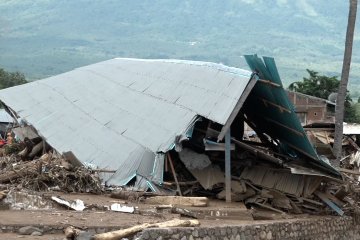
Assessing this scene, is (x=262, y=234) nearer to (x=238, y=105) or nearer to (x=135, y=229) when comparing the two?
(x=238, y=105)

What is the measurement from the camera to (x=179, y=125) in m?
13.2

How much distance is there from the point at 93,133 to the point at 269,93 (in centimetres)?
451

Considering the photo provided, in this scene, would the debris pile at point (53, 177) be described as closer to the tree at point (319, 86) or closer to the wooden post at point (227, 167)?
the wooden post at point (227, 167)

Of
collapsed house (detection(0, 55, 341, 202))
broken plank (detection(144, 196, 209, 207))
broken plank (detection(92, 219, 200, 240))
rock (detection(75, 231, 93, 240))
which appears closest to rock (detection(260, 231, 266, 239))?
broken plank (detection(144, 196, 209, 207))

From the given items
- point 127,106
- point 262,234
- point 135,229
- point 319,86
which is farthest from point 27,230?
point 319,86

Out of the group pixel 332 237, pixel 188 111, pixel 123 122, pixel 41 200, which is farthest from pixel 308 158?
pixel 41 200

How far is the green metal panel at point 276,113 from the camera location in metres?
12.5

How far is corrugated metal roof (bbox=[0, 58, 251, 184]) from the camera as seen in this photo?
517 inches

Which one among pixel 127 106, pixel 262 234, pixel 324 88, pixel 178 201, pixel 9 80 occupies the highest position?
pixel 127 106

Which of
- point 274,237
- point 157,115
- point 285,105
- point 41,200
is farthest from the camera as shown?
point 157,115

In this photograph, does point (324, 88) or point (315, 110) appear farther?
point (324, 88)

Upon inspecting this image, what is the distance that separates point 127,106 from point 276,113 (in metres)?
4.10

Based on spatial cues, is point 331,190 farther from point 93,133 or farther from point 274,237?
point 93,133

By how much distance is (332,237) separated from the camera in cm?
1348
